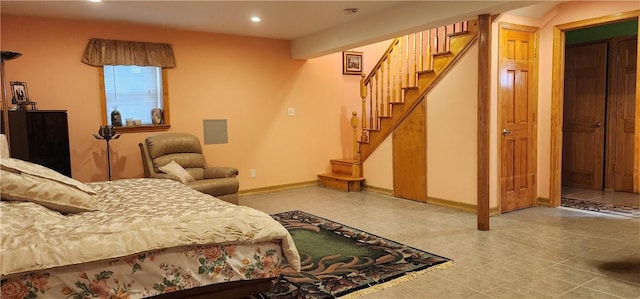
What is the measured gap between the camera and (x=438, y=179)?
511 centimetres

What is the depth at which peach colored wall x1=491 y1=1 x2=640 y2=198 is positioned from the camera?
14.8 ft

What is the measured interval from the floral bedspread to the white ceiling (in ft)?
9.35

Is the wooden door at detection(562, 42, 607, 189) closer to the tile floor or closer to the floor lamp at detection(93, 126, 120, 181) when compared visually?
the tile floor

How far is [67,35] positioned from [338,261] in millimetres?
4057

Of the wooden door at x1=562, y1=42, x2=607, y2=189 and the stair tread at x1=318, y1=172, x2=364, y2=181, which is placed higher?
the wooden door at x1=562, y1=42, x2=607, y2=189

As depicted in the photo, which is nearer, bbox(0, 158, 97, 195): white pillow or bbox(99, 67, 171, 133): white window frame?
bbox(0, 158, 97, 195): white pillow

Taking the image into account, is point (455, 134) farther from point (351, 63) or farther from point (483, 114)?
point (351, 63)

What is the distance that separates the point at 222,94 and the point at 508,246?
410 centimetres

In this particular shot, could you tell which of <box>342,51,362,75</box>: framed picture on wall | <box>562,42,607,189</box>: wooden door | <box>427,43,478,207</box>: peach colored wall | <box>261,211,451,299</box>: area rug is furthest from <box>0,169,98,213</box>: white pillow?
<box>562,42,607,189</box>: wooden door

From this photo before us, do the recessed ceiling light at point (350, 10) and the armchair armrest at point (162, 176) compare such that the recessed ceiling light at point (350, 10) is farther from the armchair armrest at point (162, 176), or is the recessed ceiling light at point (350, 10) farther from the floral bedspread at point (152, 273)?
the floral bedspread at point (152, 273)

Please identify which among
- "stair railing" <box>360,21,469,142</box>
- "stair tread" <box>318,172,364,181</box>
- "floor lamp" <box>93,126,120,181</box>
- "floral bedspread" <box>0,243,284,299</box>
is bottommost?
"stair tread" <box>318,172,364,181</box>

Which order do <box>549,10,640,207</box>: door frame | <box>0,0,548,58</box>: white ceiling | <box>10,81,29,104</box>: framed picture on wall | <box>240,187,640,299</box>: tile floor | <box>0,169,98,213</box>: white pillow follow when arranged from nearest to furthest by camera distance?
<box>0,169,98,213</box>: white pillow < <box>240,187,640,299</box>: tile floor < <box>0,0,548,58</box>: white ceiling < <box>10,81,29,104</box>: framed picture on wall < <box>549,10,640,207</box>: door frame

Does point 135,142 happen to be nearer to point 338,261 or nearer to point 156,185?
point 156,185

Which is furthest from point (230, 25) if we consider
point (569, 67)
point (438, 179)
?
point (569, 67)
